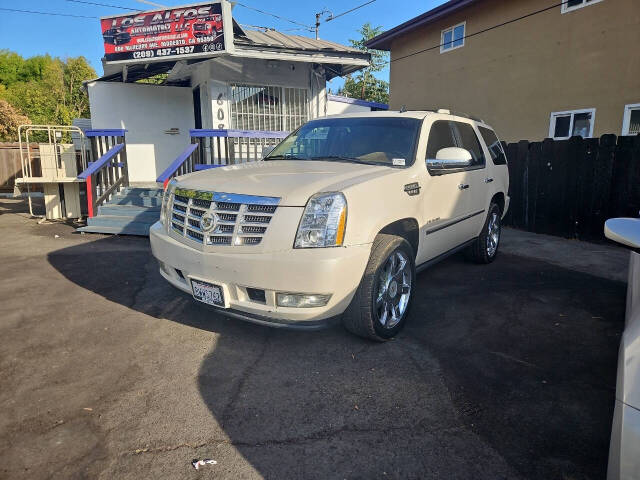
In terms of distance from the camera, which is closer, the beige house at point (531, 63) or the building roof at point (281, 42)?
the beige house at point (531, 63)

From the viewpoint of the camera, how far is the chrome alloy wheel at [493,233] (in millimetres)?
5902

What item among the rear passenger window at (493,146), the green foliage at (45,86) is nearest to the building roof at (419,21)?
the rear passenger window at (493,146)

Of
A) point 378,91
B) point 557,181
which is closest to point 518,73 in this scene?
point 557,181

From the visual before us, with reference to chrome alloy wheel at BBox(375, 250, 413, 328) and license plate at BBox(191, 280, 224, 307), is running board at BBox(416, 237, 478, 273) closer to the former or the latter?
chrome alloy wheel at BBox(375, 250, 413, 328)

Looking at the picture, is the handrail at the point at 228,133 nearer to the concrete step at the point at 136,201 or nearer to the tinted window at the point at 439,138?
the concrete step at the point at 136,201

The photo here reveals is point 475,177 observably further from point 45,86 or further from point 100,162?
point 45,86

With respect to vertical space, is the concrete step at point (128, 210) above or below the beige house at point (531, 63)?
below

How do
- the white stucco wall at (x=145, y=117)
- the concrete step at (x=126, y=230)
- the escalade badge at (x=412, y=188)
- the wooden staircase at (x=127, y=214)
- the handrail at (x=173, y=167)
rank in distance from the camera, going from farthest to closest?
the white stucco wall at (x=145, y=117) → the wooden staircase at (x=127, y=214) → the concrete step at (x=126, y=230) → the handrail at (x=173, y=167) → the escalade badge at (x=412, y=188)

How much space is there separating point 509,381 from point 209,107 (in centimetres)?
1002

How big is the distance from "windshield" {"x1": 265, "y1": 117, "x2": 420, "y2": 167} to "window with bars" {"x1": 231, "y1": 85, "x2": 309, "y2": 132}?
6640mm

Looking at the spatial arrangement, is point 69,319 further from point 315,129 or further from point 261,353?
point 315,129

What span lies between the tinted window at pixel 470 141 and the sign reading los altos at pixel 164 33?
6.35 metres

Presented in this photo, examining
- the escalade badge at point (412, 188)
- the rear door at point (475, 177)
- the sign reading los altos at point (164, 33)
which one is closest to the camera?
the escalade badge at point (412, 188)

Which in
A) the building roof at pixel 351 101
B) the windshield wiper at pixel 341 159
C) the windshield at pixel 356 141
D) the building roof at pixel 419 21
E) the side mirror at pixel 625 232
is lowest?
the side mirror at pixel 625 232
